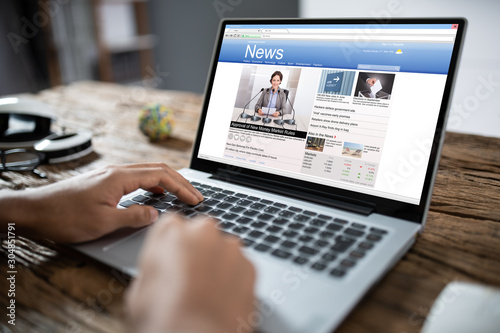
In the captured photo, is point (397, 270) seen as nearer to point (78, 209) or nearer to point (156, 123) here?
point (78, 209)

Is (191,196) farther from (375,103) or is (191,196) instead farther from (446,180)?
(446,180)

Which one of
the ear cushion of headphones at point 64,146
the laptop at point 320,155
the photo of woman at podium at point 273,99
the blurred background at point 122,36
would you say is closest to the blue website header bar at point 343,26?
the laptop at point 320,155

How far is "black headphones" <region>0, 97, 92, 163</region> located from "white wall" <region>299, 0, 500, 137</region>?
1638mm

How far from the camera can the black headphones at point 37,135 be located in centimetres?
103

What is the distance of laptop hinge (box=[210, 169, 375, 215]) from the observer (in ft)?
2.11

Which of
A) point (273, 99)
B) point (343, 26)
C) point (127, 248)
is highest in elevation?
point (343, 26)

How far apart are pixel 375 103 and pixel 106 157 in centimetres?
72

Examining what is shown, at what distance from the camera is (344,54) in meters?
0.71

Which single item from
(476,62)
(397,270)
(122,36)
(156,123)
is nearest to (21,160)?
(156,123)

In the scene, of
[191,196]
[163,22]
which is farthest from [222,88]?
[163,22]

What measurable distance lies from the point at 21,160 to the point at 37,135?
13cm

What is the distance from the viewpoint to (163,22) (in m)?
3.94

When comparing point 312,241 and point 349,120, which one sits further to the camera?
point 349,120

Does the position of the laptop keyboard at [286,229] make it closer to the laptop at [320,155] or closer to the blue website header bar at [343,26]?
the laptop at [320,155]
